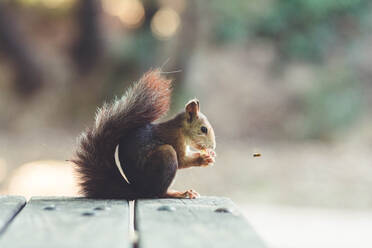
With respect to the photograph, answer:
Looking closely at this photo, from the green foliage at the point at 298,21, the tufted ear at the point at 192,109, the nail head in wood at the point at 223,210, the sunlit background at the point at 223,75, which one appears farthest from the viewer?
the green foliage at the point at 298,21

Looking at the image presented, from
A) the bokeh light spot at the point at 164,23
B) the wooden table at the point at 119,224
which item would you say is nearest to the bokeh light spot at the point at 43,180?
the bokeh light spot at the point at 164,23

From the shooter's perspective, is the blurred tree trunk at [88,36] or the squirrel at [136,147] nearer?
the squirrel at [136,147]

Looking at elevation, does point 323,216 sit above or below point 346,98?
below

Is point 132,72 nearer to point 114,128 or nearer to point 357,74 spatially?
point 357,74

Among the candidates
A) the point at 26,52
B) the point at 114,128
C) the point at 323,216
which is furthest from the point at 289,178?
the point at 114,128

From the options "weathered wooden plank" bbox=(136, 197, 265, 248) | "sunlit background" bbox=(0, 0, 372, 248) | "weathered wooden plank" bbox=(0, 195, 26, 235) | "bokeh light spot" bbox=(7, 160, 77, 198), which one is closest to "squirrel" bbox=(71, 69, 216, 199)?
"weathered wooden plank" bbox=(136, 197, 265, 248)

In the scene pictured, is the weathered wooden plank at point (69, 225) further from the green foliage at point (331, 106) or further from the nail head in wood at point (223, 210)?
the green foliage at point (331, 106)
